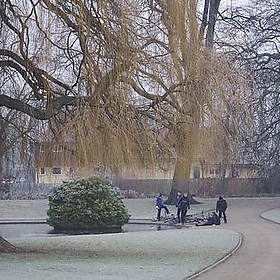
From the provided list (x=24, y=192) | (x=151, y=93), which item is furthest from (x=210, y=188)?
(x=151, y=93)

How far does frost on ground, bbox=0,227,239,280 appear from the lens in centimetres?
1532

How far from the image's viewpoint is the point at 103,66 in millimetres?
15961

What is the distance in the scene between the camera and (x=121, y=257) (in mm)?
19406

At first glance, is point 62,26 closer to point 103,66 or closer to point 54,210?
point 103,66

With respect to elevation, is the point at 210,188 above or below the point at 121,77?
below

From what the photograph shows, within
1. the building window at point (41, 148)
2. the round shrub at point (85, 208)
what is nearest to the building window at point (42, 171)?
the building window at point (41, 148)

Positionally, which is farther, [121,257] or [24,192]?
[24,192]

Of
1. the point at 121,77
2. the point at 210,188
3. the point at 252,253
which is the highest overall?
the point at 121,77

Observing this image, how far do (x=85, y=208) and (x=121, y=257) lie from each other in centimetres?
1621

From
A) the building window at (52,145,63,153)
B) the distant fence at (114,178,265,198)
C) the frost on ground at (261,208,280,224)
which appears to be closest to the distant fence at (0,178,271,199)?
the distant fence at (114,178,265,198)

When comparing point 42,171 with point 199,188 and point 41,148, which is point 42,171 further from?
point 199,188

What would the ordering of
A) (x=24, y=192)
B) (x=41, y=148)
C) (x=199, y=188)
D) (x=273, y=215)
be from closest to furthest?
1. (x=41, y=148)
2. (x=273, y=215)
3. (x=24, y=192)
4. (x=199, y=188)

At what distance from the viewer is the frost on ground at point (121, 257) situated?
50.3 ft

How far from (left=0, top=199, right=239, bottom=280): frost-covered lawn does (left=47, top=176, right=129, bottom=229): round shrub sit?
24.8 feet
